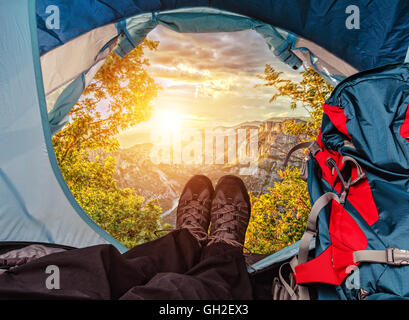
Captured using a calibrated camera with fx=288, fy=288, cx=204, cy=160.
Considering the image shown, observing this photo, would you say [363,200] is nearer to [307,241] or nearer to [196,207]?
[307,241]

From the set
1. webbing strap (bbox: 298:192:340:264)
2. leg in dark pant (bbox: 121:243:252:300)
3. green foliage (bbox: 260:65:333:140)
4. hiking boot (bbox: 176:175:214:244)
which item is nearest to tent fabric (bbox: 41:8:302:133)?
green foliage (bbox: 260:65:333:140)

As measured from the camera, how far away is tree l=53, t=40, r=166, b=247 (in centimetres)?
180

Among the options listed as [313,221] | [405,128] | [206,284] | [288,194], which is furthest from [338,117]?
[288,194]

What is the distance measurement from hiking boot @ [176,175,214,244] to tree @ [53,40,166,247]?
2.12 ft

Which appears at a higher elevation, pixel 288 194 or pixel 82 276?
pixel 82 276

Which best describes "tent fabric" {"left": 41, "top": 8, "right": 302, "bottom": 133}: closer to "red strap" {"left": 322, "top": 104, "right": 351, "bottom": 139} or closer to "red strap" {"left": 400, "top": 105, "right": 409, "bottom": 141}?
"red strap" {"left": 322, "top": 104, "right": 351, "bottom": 139}

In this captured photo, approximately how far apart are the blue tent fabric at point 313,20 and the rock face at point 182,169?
0.71 meters

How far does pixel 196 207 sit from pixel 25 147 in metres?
0.67

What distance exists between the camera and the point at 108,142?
1895 mm

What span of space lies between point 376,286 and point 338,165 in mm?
289

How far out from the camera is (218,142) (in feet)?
6.95

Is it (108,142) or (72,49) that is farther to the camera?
(108,142)
